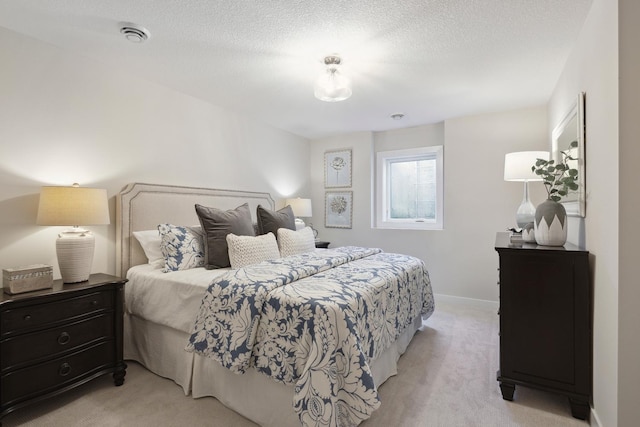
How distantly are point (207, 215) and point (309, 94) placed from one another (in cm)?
153

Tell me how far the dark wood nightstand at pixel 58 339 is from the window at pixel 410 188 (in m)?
3.46

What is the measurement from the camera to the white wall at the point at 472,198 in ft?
11.7

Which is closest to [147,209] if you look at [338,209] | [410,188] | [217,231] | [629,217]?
[217,231]

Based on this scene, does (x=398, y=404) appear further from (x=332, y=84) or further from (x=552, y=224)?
(x=332, y=84)

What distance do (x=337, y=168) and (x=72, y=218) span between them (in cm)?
341

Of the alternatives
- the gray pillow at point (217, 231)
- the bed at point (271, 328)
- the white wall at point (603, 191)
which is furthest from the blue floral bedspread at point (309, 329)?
the white wall at point (603, 191)

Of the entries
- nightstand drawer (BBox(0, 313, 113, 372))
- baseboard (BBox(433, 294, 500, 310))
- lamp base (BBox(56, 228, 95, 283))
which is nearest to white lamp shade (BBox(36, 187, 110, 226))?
lamp base (BBox(56, 228, 95, 283))

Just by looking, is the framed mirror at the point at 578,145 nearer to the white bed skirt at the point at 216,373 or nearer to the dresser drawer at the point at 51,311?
the white bed skirt at the point at 216,373

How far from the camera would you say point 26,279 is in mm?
1838

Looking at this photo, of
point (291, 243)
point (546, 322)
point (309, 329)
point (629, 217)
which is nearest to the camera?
point (629, 217)

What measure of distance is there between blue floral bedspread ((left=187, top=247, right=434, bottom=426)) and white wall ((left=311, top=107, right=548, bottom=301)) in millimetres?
1973

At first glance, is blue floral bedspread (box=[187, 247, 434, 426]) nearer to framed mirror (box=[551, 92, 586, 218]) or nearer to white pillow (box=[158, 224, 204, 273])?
white pillow (box=[158, 224, 204, 273])

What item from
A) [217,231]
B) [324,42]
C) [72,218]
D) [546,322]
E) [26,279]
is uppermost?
[324,42]

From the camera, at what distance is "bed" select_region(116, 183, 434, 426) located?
4.78 feet
